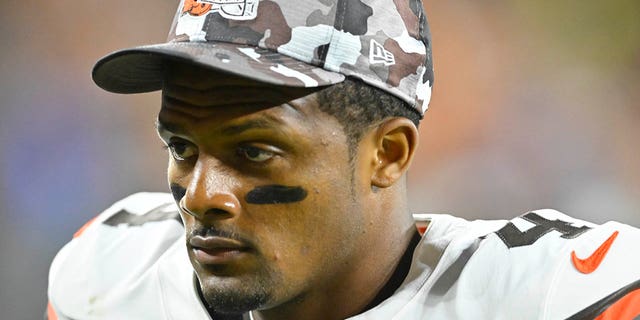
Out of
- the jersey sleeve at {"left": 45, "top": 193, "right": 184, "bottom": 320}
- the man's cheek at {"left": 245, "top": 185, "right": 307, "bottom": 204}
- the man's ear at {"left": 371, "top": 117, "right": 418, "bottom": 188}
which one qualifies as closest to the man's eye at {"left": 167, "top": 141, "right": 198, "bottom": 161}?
the man's cheek at {"left": 245, "top": 185, "right": 307, "bottom": 204}

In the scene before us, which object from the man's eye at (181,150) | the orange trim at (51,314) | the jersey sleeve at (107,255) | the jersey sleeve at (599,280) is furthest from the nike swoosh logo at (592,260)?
the orange trim at (51,314)

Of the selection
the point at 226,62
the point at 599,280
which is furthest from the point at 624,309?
the point at 226,62

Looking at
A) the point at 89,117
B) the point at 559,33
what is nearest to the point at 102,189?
the point at 89,117

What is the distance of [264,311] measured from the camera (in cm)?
128

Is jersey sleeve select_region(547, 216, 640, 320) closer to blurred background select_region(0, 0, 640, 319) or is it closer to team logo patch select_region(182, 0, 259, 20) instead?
team logo patch select_region(182, 0, 259, 20)

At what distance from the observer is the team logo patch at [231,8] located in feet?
3.71

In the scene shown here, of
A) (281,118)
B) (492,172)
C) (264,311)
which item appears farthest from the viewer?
(492,172)

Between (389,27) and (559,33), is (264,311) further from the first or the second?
(559,33)

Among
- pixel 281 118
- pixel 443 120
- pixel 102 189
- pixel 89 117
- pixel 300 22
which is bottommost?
pixel 102 189

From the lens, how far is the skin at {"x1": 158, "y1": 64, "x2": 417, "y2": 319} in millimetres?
1087

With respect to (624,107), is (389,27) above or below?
above

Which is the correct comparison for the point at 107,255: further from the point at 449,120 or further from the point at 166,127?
the point at 449,120

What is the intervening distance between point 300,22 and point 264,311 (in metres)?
0.44

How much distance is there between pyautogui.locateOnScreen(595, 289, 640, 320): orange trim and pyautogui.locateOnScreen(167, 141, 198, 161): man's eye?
557 millimetres
